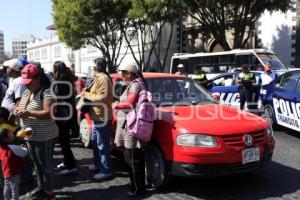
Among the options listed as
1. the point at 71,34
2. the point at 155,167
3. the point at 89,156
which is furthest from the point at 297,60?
the point at 155,167

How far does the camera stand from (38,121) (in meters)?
5.76

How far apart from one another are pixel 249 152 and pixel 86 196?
7.31 feet

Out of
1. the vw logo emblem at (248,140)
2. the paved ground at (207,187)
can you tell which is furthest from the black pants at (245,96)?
the vw logo emblem at (248,140)

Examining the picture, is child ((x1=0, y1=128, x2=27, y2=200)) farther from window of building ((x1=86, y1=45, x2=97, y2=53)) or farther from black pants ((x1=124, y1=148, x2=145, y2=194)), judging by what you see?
window of building ((x1=86, y1=45, x2=97, y2=53))

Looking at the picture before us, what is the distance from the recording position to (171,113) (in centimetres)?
666

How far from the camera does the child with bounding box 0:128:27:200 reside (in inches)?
221

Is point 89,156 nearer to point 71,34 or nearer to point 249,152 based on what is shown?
point 249,152

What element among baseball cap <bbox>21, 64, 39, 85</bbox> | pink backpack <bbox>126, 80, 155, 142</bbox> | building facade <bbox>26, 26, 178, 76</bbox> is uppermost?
building facade <bbox>26, 26, 178, 76</bbox>

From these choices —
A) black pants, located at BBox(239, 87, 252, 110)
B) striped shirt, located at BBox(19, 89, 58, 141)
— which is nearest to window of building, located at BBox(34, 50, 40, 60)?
black pants, located at BBox(239, 87, 252, 110)

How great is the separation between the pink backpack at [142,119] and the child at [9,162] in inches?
55.2

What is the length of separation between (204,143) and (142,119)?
831mm

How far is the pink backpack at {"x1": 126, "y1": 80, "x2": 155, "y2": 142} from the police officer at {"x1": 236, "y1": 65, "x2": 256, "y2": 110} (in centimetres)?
713

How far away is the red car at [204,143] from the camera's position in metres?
6.03

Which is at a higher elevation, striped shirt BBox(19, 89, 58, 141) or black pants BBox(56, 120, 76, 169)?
striped shirt BBox(19, 89, 58, 141)
